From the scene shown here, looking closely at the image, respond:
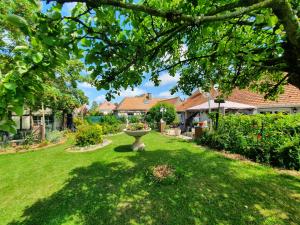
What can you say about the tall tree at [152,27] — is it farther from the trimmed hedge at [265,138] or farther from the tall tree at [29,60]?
the trimmed hedge at [265,138]

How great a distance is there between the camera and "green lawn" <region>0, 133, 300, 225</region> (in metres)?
4.34

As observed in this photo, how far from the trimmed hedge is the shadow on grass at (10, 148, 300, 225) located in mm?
1311

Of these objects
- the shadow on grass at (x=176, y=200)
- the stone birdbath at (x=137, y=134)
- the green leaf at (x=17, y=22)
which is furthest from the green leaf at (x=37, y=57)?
the stone birdbath at (x=137, y=134)

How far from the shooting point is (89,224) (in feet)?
13.7

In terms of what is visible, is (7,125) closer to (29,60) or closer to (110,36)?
(29,60)

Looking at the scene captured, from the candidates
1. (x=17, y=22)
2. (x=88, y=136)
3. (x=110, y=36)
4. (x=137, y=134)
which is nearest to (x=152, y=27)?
(x=110, y=36)

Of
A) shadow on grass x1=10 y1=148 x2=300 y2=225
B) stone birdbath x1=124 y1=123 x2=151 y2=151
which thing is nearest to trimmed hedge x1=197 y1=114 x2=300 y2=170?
shadow on grass x1=10 y1=148 x2=300 y2=225

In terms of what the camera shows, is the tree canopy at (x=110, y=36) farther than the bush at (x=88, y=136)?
No

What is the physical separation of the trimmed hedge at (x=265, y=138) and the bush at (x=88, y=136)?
8583 mm

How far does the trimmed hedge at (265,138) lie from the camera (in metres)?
7.38

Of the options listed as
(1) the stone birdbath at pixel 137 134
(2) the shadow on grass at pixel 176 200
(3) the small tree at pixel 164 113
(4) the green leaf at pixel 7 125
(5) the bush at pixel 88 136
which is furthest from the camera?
→ (3) the small tree at pixel 164 113

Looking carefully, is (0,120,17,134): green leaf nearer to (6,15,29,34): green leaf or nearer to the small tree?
(6,15,29,34): green leaf

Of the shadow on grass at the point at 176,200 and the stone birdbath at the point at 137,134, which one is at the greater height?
the stone birdbath at the point at 137,134

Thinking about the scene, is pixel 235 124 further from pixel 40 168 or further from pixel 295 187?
pixel 40 168
